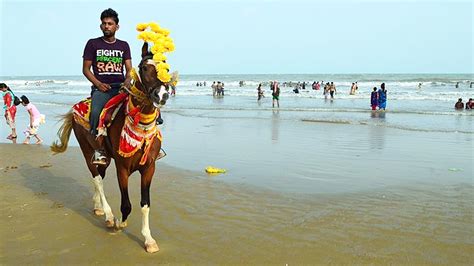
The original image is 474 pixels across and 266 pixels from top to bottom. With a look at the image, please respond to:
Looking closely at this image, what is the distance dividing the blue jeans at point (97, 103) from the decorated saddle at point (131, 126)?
0.99 feet

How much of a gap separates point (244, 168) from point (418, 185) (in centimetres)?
339

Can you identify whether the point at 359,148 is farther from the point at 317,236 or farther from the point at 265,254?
the point at 265,254

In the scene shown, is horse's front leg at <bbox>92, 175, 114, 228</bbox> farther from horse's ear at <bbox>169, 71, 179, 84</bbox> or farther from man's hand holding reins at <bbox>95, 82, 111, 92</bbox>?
horse's ear at <bbox>169, 71, 179, 84</bbox>

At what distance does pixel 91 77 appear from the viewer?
5066 millimetres

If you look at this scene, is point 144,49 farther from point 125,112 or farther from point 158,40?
point 125,112

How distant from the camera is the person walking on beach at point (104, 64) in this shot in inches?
197

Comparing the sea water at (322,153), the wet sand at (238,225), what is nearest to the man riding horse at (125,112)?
the wet sand at (238,225)

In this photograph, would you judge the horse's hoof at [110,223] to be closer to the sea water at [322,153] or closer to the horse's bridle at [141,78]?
the horse's bridle at [141,78]

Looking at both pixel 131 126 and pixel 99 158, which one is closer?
pixel 131 126

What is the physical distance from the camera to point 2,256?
4.28 m

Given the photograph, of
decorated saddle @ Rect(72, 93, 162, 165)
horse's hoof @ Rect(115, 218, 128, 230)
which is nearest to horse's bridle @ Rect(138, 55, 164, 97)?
decorated saddle @ Rect(72, 93, 162, 165)

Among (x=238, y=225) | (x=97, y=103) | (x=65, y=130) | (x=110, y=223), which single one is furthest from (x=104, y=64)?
(x=238, y=225)

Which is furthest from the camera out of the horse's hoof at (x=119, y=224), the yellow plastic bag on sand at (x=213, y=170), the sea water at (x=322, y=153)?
the yellow plastic bag on sand at (x=213, y=170)

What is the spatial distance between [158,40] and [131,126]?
1000mm
